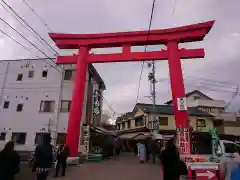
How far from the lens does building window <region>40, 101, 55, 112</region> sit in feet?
65.9

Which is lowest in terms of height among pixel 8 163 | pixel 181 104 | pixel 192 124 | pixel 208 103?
pixel 8 163

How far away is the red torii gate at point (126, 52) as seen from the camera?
14.3 m

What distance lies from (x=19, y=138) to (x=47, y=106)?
11.7 feet

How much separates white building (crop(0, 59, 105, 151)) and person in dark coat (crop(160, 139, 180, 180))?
1437 cm

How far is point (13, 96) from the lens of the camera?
20.9 meters

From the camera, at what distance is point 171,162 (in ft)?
17.0

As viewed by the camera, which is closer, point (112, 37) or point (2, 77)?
point (112, 37)

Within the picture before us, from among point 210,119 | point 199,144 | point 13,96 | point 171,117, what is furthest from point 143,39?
point 210,119

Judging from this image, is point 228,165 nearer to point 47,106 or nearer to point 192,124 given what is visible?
point 47,106

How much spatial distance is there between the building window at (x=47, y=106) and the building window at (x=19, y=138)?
265 cm

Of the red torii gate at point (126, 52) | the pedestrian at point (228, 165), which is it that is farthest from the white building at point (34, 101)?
the pedestrian at point (228, 165)

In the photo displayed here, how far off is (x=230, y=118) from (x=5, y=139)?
105 ft

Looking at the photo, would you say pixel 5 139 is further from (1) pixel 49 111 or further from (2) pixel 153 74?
(2) pixel 153 74

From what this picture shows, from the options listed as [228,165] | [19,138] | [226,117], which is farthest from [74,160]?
[226,117]
